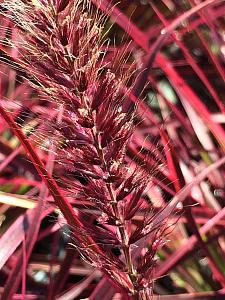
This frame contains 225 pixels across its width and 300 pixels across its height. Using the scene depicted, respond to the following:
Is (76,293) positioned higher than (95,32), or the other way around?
(95,32)

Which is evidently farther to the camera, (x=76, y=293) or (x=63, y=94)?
(x=76, y=293)

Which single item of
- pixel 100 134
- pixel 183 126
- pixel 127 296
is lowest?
pixel 127 296

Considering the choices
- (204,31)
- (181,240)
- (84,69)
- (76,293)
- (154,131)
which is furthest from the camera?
(204,31)

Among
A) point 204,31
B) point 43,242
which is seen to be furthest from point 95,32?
point 204,31

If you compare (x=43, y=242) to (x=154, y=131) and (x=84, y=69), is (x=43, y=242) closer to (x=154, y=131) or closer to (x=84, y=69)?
(x=154, y=131)

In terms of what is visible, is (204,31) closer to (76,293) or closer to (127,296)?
(76,293)

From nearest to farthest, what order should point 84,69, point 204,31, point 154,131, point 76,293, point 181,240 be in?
point 84,69
point 76,293
point 181,240
point 154,131
point 204,31
